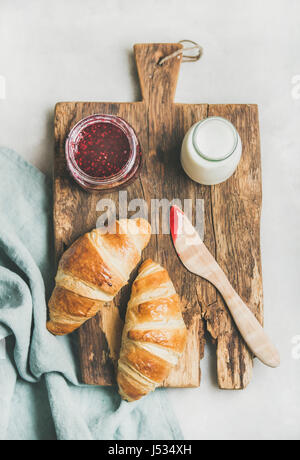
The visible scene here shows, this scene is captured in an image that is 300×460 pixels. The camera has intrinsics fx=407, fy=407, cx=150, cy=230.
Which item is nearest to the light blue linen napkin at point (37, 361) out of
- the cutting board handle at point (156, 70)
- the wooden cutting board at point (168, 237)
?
the wooden cutting board at point (168, 237)

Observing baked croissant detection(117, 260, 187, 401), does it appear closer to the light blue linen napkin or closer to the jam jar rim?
the light blue linen napkin

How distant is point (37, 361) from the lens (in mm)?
1067

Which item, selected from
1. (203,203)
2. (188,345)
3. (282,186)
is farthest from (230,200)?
(188,345)

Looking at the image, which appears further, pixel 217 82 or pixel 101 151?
pixel 217 82

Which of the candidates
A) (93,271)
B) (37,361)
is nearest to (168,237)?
(93,271)

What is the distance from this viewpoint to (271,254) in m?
1.21

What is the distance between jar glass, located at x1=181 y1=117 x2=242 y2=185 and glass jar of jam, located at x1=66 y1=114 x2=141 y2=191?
15cm

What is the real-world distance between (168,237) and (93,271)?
24cm

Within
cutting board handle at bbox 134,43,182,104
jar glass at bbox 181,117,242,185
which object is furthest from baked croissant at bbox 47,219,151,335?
cutting board handle at bbox 134,43,182,104

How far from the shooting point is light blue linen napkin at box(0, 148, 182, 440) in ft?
3.49

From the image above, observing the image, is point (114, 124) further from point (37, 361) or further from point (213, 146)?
point (37, 361)

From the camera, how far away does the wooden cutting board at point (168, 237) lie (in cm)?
111

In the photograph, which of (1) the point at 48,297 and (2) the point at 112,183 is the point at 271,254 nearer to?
(2) the point at 112,183

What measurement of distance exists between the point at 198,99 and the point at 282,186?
0.37m
